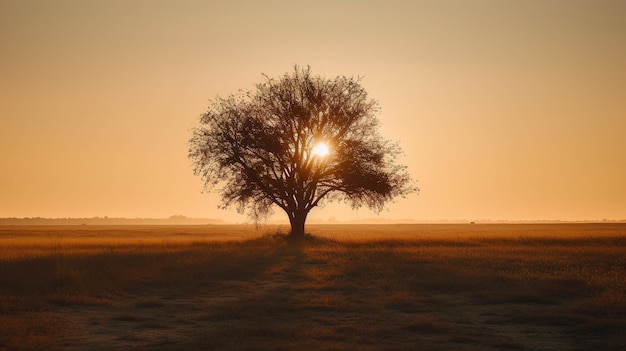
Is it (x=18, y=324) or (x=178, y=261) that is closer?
(x=18, y=324)

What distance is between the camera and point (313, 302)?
19266mm

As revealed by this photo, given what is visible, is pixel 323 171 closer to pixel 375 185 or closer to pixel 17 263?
pixel 375 185

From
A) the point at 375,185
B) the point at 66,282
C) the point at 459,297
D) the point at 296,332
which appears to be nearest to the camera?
the point at 296,332

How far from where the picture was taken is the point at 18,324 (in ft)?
51.1

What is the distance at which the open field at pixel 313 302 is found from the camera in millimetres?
14484

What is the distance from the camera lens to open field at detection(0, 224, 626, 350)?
1448 centimetres

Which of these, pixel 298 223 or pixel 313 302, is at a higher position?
pixel 298 223

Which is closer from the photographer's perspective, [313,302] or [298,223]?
[313,302]

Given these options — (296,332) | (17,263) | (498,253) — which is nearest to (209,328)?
(296,332)

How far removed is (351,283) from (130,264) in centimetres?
1158

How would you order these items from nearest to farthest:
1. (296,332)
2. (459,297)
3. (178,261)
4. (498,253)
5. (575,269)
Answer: (296,332)
(459,297)
(575,269)
(178,261)
(498,253)

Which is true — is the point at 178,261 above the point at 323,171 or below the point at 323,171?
below

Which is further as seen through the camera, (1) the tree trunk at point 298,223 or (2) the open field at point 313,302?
(1) the tree trunk at point 298,223

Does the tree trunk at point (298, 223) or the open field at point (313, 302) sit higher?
the tree trunk at point (298, 223)
